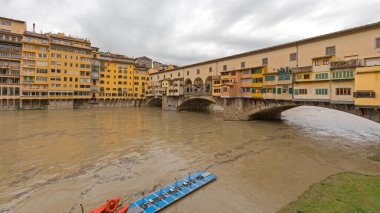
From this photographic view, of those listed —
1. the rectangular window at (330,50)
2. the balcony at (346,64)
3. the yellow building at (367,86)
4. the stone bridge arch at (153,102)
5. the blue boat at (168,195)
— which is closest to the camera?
the blue boat at (168,195)

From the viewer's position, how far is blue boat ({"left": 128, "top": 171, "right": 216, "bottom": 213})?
8.77 m

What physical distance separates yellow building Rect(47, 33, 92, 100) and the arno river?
40055 mm

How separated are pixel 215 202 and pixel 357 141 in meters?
23.2

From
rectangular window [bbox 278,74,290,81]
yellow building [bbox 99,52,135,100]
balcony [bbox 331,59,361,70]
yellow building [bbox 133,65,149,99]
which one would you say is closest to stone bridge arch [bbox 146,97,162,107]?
yellow building [bbox 133,65,149,99]

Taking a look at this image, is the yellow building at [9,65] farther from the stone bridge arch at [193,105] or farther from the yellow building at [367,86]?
the yellow building at [367,86]

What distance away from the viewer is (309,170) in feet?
46.0

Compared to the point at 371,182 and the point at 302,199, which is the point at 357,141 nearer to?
the point at 371,182

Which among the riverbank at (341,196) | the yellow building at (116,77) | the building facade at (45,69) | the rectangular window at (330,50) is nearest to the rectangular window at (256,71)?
the rectangular window at (330,50)

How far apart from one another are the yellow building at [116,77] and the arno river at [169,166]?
5067 centimetres

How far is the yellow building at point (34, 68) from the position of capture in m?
54.7

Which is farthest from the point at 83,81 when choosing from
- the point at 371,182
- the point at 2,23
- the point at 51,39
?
the point at 371,182

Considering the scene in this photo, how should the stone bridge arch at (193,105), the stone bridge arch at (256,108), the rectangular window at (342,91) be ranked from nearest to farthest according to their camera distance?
the rectangular window at (342,91) → the stone bridge arch at (256,108) → the stone bridge arch at (193,105)

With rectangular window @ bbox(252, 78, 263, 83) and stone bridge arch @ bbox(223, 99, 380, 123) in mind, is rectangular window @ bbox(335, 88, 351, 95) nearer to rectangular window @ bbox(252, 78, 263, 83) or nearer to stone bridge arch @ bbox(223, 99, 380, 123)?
stone bridge arch @ bbox(223, 99, 380, 123)

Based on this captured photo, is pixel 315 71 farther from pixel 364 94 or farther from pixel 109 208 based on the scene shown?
pixel 109 208
